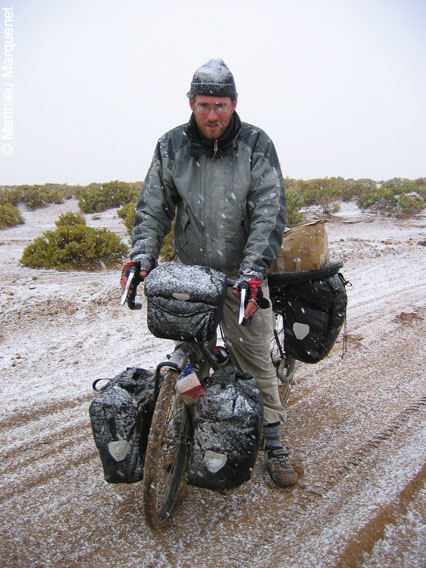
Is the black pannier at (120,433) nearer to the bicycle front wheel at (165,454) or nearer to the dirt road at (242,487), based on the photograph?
the bicycle front wheel at (165,454)

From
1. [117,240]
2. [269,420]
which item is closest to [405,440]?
[269,420]

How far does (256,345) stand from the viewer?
2.70 metres

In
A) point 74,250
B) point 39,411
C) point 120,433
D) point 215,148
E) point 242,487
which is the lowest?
point 39,411

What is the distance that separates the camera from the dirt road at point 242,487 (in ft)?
7.00

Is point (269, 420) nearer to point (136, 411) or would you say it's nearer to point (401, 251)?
point (136, 411)

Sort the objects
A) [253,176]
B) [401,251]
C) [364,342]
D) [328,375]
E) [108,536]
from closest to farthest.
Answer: [108,536] → [253,176] → [328,375] → [364,342] → [401,251]

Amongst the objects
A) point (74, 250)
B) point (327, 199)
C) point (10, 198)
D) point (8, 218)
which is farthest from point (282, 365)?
point (10, 198)

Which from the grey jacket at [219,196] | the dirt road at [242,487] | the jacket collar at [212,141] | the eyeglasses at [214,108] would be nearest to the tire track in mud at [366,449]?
the dirt road at [242,487]

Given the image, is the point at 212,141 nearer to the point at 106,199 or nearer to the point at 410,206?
the point at 410,206

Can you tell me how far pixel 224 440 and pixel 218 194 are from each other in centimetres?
123

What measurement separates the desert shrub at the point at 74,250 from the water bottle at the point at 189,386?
6.33 m

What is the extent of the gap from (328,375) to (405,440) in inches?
44.7

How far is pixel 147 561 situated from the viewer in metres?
2.07

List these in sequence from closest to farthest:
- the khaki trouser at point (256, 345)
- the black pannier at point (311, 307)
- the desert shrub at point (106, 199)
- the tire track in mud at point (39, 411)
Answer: the khaki trouser at point (256, 345) < the black pannier at point (311, 307) < the tire track in mud at point (39, 411) < the desert shrub at point (106, 199)
